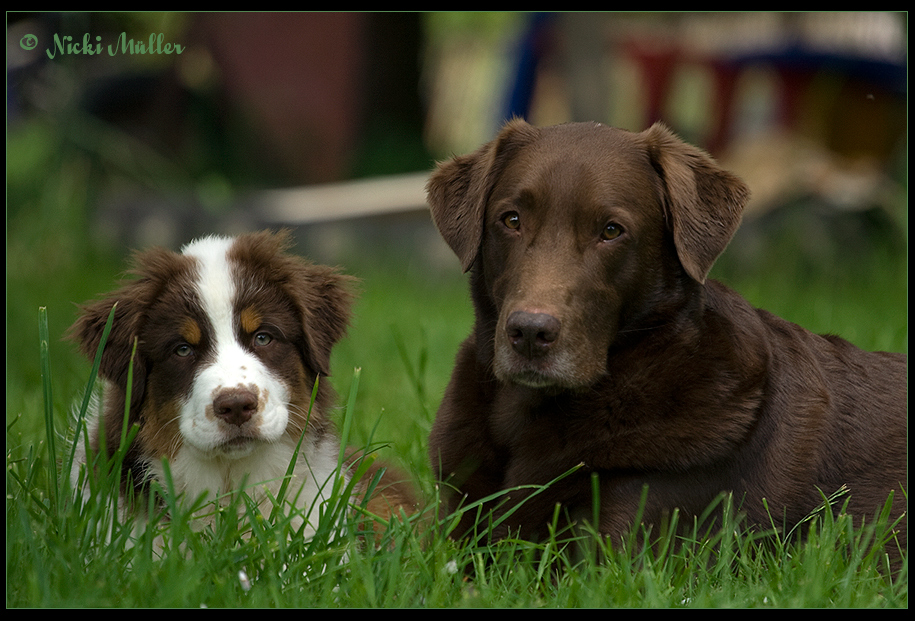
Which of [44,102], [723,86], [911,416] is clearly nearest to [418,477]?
[911,416]

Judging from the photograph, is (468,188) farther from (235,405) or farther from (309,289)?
(235,405)

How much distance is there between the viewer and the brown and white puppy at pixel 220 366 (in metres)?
3.28

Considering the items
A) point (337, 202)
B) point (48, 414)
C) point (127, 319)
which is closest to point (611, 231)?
point (127, 319)

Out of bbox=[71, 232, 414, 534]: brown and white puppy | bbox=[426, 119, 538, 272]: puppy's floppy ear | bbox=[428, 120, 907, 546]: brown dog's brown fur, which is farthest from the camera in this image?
bbox=[426, 119, 538, 272]: puppy's floppy ear

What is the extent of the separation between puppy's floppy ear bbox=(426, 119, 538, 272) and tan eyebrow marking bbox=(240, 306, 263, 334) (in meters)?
0.72

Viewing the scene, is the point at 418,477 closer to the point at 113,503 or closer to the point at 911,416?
the point at 113,503

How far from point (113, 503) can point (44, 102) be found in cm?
779

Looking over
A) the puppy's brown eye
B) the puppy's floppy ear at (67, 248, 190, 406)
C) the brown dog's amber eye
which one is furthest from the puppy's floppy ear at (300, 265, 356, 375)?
the puppy's brown eye

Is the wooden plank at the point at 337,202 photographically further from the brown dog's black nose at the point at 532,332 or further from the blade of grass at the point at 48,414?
the brown dog's black nose at the point at 532,332

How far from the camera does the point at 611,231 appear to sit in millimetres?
3213

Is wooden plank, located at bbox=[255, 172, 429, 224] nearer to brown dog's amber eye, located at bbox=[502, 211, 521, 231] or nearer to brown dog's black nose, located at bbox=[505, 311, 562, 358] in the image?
brown dog's amber eye, located at bbox=[502, 211, 521, 231]

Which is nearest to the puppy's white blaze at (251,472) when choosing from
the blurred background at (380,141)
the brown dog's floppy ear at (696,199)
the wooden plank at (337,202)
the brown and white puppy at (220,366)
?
the brown and white puppy at (220,366)

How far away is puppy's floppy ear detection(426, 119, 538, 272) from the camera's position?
3.43m

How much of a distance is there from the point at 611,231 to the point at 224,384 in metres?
1.37
